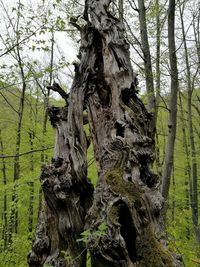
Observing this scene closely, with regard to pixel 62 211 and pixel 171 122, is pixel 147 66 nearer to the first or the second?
pixel 171 122

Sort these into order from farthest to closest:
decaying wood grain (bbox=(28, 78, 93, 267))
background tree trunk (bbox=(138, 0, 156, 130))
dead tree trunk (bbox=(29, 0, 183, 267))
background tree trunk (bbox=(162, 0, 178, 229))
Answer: background tree trunk (bbox=(138, 0, 156, 130)), background tree trunk (bbox=(162, 0, 178, 229)), decaying wood grain (bbox=(28, 78, 93, 267)), dead tree trunk (bbox=(29, 0, 183, 267))

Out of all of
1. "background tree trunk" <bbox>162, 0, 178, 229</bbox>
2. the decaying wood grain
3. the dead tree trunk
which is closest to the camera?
the dead tree trunk

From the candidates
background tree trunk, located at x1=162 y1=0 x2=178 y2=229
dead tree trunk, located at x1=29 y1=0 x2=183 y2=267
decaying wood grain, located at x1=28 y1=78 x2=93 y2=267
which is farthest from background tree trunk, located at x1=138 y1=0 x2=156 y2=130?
decaying wood grain, located at x1=28 y1=78 x2=93 y2=267

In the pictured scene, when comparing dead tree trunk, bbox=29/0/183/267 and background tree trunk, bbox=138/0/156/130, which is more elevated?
background tree trunk, bbox=138/0/156/130

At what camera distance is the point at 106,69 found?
357 cm

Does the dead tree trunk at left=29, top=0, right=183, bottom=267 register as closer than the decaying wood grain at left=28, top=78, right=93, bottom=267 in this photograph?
Yes

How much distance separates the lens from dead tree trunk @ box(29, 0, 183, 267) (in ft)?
6.47

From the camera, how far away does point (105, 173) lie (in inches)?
98.6

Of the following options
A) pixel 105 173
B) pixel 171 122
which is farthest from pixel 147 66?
pixel 105 173

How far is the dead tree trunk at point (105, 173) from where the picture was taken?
1.97 m

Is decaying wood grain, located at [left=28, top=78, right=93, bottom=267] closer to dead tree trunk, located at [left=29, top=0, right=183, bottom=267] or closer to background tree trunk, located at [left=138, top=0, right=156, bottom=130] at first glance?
dead tree trunk, located at [left=29, top=0, right=183, bottom=267]

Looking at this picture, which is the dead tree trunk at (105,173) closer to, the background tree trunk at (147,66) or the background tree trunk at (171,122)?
the background tree trunk at (171,122)

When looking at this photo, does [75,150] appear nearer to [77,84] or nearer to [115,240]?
[77,84]

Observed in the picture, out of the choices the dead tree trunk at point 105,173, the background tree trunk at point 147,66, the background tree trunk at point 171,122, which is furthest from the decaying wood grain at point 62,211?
the background tree trunk at point 147,66
